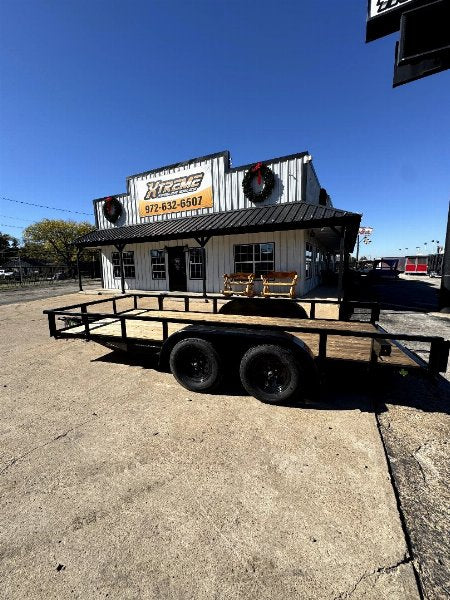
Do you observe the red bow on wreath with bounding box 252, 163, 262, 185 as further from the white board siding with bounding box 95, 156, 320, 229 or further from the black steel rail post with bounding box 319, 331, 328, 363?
the black steel rail post with bounding box 319, 331, 328, 363

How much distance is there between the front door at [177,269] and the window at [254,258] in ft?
11.1

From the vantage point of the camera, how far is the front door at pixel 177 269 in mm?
15812

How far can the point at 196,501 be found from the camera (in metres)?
2.22

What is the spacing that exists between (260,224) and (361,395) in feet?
28.8

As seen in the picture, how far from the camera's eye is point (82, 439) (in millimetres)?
3061

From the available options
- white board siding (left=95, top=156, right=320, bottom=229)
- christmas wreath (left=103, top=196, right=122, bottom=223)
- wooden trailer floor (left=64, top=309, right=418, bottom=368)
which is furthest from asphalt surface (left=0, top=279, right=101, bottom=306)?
wooden trailer floor (left=64, top=309, right=418, bottom=368)

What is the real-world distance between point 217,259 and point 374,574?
44.5 feet

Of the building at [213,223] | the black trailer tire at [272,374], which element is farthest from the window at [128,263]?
the black trailer tire at [272,374]

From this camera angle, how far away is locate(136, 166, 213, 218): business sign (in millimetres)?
15023

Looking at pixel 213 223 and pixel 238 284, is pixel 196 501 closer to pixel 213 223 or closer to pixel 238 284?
pixel 238 284

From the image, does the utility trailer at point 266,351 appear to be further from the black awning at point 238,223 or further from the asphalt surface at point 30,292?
the asphalt surface at point 30,292

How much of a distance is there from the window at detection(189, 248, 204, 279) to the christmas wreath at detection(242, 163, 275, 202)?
4.04 meters

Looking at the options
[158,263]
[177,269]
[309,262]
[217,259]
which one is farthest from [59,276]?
[309,262]

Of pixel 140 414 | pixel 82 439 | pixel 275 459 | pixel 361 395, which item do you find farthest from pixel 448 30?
pixel 82 439
